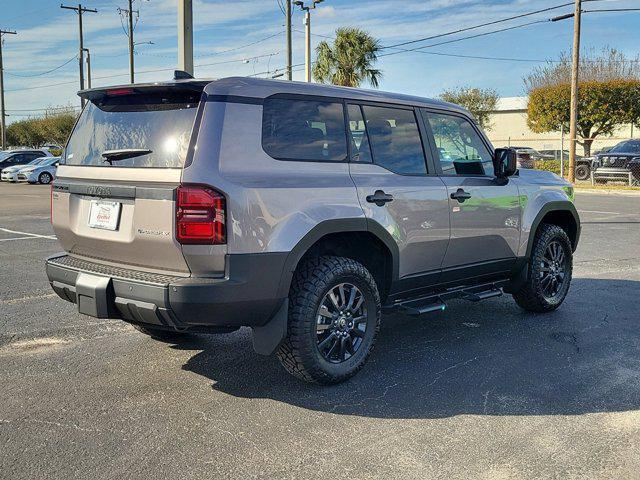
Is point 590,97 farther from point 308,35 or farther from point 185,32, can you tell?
point 185,32

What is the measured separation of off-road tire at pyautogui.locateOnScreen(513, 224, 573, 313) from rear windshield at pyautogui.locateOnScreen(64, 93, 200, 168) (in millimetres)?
3554

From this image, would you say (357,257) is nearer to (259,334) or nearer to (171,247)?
(259,334)

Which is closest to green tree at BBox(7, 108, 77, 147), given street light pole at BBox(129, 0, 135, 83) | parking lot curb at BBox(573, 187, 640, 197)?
street light pole at BBox(129, 0, 135, 83)

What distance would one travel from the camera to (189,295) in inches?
140

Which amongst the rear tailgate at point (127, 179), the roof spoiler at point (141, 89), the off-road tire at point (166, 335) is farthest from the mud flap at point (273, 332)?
the off-road tire at point (166, 335)

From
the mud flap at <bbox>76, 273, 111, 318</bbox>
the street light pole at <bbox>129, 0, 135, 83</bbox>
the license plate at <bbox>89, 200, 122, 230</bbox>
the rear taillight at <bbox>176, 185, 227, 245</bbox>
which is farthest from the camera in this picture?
the street light pole at <bbox>129, 0, 135, 83</bbox>

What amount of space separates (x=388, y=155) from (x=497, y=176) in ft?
4.14

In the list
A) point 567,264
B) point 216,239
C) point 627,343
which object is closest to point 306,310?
point 216,239

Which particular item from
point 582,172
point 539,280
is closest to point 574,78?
point 582,172

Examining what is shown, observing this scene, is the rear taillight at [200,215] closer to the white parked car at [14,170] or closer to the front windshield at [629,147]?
the front windshield at [629,147]

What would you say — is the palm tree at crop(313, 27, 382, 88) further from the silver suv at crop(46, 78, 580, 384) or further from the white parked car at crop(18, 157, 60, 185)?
the silver suv at crop(46, 78, 580, 384)

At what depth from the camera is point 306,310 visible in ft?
13.1

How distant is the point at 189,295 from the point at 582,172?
25167mm

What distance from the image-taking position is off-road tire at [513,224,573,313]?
19.5 ft
